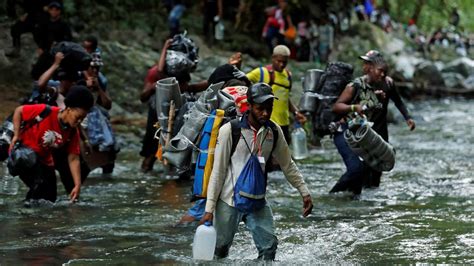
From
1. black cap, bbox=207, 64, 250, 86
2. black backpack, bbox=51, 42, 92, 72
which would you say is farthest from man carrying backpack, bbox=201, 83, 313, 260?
black backpack, bbox=51, 42, 92, 72

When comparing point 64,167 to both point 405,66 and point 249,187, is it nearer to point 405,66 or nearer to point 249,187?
point 249,187

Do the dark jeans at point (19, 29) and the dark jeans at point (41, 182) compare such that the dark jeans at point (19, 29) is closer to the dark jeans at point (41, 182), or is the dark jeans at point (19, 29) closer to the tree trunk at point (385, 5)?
Result: the dark jeans at point (41, 182)

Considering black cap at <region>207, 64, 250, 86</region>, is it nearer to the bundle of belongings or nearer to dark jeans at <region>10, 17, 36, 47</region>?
the bundle of belongings

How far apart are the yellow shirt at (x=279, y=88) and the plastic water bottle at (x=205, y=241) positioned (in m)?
5.37

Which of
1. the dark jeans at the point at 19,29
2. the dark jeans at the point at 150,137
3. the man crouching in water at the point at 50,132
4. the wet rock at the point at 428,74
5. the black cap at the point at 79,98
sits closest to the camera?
the black cap at the point at 79,98

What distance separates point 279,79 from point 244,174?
559 cm

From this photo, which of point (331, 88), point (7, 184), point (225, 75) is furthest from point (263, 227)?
point (7, 184)

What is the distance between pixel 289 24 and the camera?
24906 mm

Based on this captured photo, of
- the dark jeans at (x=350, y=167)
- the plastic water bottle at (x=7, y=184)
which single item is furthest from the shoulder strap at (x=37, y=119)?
the dark jeans at (x=350, y=167)

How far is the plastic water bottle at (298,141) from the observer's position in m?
14.1

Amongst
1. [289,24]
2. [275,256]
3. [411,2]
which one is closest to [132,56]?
[289,24]

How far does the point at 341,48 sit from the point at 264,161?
21441 millimetres

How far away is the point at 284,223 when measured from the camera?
10.1 meters

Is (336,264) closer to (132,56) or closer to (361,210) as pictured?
(361,210)
